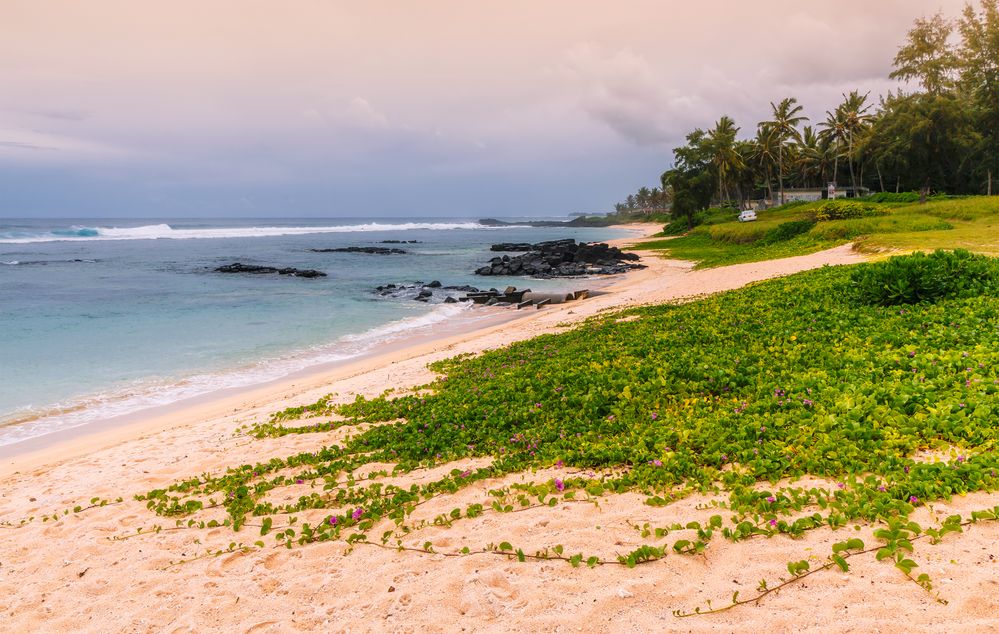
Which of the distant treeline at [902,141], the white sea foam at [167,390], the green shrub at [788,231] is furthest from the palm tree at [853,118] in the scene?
the white sea foam at [167,390]

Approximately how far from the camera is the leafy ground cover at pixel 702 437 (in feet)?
16.2

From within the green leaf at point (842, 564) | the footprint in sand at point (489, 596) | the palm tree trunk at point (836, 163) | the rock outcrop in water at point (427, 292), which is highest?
the palm tree trunk at point (836, 163)

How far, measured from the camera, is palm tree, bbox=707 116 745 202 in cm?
7662

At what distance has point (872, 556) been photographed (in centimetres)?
419

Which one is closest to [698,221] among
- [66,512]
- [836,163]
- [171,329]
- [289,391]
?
[836,163]

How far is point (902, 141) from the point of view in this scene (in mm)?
55062

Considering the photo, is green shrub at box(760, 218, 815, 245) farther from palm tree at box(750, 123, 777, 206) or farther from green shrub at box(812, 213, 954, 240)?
palm tree at box(750, 123, 777, 206)

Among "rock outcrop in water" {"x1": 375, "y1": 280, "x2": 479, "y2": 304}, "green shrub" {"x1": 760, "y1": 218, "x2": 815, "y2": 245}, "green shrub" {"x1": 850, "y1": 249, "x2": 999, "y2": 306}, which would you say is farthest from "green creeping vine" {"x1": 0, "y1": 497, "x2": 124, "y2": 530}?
"green shrub" {"x1": 760, "y1": 218, "x2": 815, "y2": 245}

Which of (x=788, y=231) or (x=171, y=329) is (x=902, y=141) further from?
(x=171, y=329)

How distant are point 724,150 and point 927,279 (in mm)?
72796

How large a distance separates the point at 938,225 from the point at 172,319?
42550 mm

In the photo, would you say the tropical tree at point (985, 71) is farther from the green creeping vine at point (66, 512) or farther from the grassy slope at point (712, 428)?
the green creeping vine at point (66, 512)

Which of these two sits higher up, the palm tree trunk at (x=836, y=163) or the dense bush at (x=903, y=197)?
the palm tree trunk at (x=836, y=163)

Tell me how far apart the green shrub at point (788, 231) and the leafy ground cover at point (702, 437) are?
109ft
